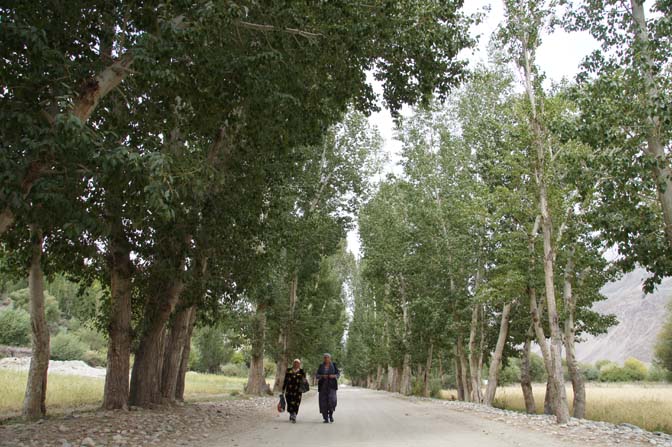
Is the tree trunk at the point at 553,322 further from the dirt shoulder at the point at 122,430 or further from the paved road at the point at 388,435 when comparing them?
the dirt shoulder at the point at 122,430

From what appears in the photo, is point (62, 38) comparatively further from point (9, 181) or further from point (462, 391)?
point (462, 391)

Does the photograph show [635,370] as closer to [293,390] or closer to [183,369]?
[183,369]

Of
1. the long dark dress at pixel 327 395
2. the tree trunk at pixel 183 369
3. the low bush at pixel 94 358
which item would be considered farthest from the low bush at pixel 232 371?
the long dark dress at pixel 327 395

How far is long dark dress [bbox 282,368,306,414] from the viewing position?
43.7ft

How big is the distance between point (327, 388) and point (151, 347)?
4.90 meters

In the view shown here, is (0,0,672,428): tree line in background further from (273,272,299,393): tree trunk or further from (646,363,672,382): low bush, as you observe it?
(646,363,672,382): low bush

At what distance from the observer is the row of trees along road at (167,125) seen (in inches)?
262

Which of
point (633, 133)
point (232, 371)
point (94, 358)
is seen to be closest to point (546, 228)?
point (633, 133)

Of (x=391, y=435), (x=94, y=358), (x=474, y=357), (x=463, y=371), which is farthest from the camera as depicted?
(x=94, y=358)

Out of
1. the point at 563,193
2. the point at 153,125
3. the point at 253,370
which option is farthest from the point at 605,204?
the point at 253,370

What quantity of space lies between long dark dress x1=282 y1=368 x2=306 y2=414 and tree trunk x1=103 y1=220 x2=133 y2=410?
395cm

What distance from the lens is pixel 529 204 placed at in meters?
16.3

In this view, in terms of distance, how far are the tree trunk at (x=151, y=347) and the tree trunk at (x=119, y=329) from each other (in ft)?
2.85

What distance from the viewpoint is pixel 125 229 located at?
12.6m
